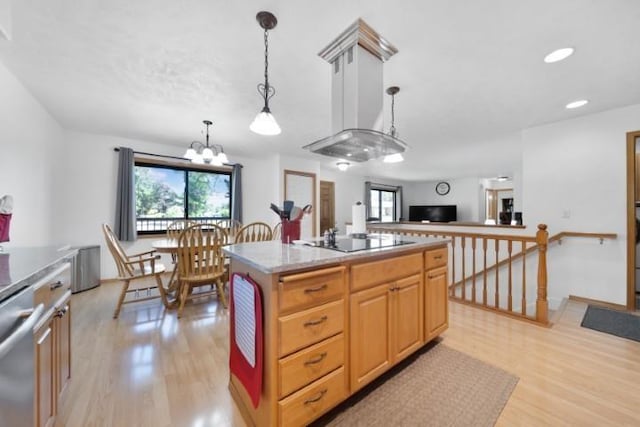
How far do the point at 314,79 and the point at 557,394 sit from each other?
2939mm

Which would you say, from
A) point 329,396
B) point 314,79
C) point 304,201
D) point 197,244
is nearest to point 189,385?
point 329,396

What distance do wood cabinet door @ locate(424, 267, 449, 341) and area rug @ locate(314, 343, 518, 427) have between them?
0.22 metres

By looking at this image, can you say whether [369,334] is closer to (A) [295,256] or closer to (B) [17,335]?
(A) [295,256]

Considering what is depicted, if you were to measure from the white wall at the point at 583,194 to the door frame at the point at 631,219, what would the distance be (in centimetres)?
4

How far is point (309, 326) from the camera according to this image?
3.99 ft

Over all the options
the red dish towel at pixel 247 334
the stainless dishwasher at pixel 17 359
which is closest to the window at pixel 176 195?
the red dish towel at pixel 247 334

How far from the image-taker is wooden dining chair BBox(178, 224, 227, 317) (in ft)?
8.57

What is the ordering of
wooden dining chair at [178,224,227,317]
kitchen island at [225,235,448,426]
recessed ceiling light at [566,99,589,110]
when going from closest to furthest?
kitchen island at [225,235,448,426], wooden dining chair at [178,224,227,317], recessed ceiling light at [566,99,589,110]

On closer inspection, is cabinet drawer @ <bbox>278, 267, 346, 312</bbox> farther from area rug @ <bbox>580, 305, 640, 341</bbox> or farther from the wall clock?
the wall clock

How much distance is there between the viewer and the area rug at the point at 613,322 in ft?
7.41

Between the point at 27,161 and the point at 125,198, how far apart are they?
142 centimetres

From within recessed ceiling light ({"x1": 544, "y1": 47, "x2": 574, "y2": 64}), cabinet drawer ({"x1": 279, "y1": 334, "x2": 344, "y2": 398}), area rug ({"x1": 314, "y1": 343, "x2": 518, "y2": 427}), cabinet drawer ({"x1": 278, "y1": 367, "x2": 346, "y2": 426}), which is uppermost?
recessed ceiling light ({"x1": 544, "y1": 47, "x2": 574, "y2": 64})

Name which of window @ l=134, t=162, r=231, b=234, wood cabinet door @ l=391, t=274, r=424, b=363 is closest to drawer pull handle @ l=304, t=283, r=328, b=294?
wood cabinet door @ l=391, t=274, r=424, b=363

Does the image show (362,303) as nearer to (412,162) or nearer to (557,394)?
(557,394)
